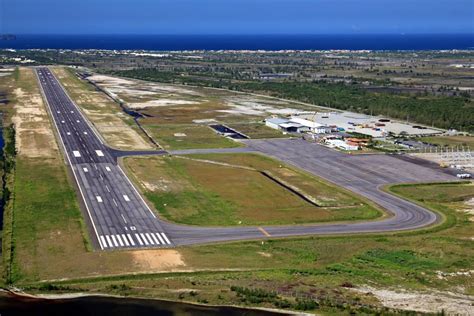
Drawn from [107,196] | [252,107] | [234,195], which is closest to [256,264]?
[234,195]

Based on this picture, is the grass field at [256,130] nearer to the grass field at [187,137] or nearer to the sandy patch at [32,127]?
the grass field at [187,137]

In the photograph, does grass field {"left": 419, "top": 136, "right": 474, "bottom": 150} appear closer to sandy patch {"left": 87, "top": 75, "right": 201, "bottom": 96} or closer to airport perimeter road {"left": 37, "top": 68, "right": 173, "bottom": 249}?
airport perimeter road {"left": 37, "top": 68, "right": 173, "bottom": 249}

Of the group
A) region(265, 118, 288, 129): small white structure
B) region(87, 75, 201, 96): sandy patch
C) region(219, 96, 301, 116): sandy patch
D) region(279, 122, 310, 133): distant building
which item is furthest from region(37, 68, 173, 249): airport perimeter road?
region(87, 75, 201, 96): sandy patch


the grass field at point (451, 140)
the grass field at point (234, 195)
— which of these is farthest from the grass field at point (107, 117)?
the grass field at point (451, 140)

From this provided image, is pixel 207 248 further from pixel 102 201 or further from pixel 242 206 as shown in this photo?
pixel 102 201

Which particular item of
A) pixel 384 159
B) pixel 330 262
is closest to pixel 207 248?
pixel 330 262

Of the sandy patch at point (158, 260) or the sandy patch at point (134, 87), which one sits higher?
the sandy patch at point (134, 87)

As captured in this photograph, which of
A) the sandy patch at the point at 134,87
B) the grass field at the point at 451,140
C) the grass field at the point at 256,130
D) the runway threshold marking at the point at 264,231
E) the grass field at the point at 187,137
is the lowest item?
the runway threshold marking at the point at 264,231
